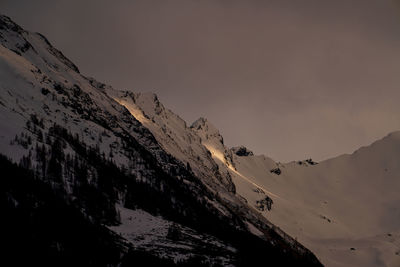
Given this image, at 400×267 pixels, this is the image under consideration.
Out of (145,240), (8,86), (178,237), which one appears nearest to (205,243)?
(178,237)

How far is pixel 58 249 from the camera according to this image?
90.6 m

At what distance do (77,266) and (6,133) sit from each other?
6986cm

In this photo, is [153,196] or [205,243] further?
[153,196]

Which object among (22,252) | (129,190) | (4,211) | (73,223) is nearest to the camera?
(22,252)

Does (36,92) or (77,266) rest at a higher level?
(36,92)

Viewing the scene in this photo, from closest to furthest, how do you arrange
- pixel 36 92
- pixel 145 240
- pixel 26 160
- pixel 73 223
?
pixel 73 223, pixel 145 240, pixel 26 160, pixel 36 92

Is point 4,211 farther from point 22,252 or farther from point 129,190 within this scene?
point 129,190

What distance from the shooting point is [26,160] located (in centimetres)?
12925

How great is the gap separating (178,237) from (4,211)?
56.4 metres

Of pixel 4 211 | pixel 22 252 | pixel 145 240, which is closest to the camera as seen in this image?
pixel 22 252

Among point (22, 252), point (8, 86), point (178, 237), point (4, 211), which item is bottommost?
point (22, 252)

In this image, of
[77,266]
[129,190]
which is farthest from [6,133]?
[77,266]

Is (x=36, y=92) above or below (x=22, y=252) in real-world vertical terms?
above

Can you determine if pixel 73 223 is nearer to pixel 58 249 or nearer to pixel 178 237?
pixel 58 249
